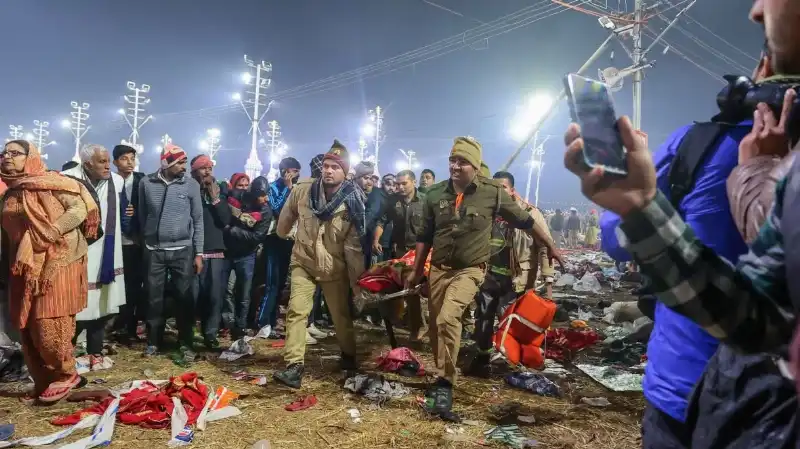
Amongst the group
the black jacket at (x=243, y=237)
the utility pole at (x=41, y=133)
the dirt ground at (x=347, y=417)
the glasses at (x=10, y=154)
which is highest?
the utility pole at (x=41, y=133)

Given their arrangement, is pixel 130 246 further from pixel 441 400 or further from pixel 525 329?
pixel 525 329

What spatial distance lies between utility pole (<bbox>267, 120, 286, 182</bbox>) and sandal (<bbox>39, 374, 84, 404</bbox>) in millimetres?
48913

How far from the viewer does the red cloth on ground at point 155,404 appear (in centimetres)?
367

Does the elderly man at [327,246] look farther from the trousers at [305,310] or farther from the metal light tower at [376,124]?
the metal light tower at [376,124]

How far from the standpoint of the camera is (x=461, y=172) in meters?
4.52

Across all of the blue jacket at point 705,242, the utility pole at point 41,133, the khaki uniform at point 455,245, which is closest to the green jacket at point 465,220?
the khaki uniform at point 455,245

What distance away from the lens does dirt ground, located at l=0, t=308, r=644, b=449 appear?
11.7 feet

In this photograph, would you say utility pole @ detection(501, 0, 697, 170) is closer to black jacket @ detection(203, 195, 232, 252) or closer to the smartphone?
black jacket @ detection(203, 195, 232, 252)

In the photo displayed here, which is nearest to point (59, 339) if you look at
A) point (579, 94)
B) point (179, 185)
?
point (179, 185)

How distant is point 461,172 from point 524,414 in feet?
7.29

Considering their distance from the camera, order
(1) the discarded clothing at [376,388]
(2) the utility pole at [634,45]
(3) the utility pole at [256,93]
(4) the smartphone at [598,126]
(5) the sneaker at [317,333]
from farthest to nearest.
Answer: (3) the utility pole at [256,93] < (2) the utility pole at [634,45] < (5) the sneaker at [317,333] < (1) the discarded clothing at [376,388] < (4) the smartphone at [598,126]

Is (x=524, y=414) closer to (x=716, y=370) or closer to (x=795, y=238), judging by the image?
(x=716, y=370)

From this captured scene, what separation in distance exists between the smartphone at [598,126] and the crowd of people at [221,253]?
3.51m

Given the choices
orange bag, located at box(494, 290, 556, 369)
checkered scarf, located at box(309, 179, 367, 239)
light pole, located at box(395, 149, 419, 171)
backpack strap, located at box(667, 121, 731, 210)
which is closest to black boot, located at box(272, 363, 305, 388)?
checkered scarf, located at box(309, 179, 367, 239)
